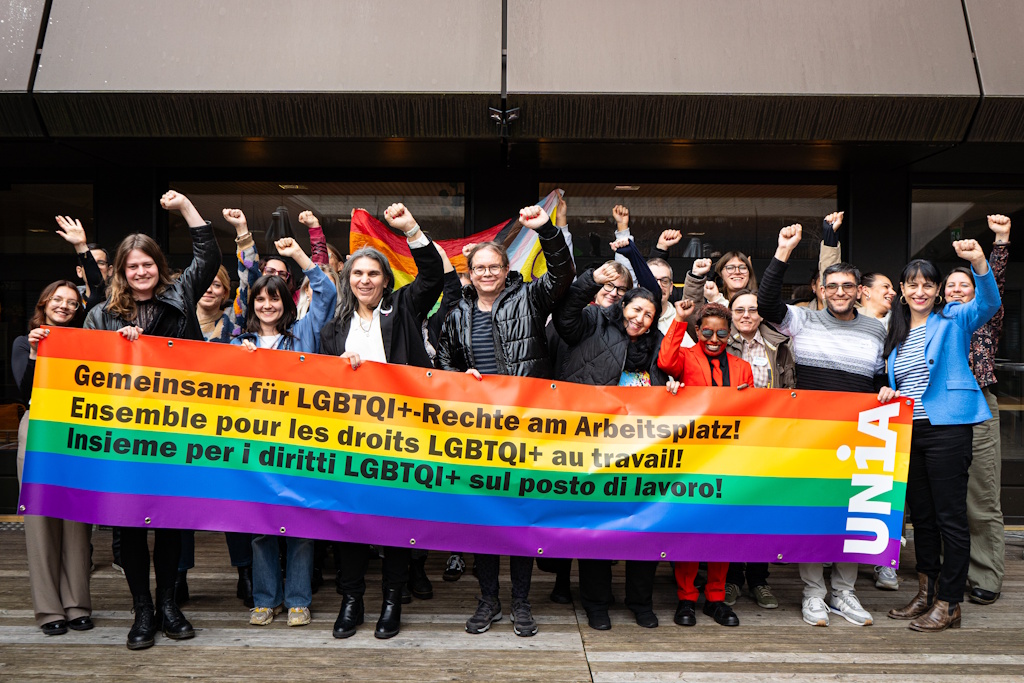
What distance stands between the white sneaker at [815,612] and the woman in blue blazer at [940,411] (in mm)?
488

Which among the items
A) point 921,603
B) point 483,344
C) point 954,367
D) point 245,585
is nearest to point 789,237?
point 954,367

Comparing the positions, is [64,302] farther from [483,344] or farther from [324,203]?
[324,203]

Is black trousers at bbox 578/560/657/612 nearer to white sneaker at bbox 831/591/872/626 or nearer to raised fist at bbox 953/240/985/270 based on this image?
white sneaker at bbox 831/591/872/626

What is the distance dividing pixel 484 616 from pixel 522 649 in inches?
12.8

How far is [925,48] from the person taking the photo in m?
5.83

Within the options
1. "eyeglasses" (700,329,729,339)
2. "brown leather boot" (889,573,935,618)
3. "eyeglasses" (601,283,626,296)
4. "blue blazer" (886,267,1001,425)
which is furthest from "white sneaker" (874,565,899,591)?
"eyeglasses" (601,283,626,296)

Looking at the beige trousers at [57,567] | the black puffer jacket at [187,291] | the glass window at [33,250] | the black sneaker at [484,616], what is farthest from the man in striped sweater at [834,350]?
the glass window at [33,250]

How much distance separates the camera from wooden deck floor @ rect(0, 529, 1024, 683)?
3.68m

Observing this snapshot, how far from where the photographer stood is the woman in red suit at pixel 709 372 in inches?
166

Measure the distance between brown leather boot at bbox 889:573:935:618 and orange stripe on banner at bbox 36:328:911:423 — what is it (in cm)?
107

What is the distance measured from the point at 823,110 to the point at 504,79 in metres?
2.51

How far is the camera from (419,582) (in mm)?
4762

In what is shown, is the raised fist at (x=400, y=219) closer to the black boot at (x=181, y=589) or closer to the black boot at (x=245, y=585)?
the black boot at (x=245, y=585)

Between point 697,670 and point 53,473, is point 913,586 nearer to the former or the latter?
point 697,670
